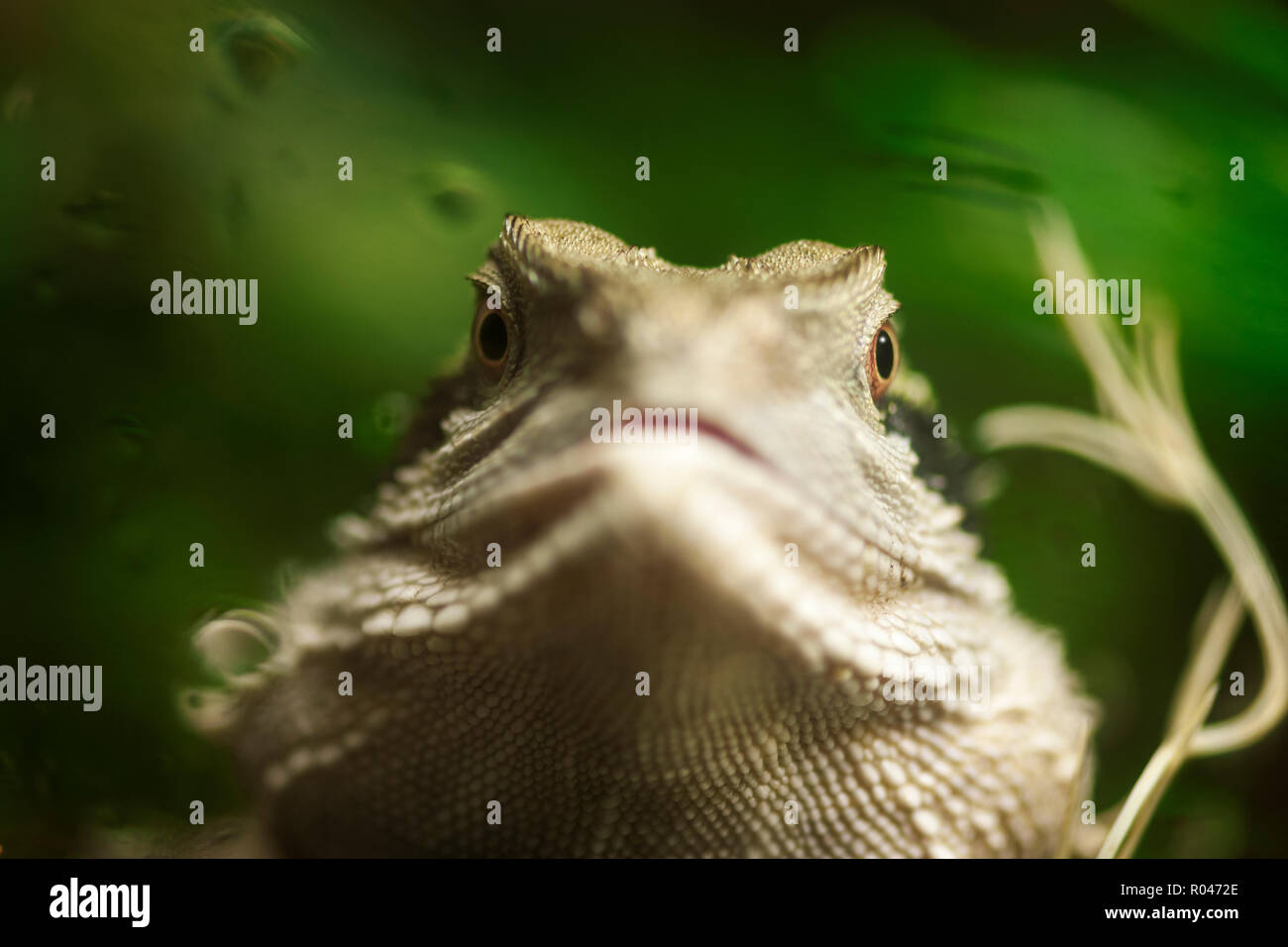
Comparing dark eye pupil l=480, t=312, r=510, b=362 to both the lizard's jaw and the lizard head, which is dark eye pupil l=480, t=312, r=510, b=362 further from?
the lizard's jaw

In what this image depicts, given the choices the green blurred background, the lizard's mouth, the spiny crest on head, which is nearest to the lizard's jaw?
the lizard's mouth

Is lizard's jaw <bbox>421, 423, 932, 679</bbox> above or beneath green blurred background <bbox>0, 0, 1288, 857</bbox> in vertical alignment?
beneath

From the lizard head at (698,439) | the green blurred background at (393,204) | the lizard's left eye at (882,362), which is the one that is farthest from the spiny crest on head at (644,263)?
the green blurred background at (393,204)

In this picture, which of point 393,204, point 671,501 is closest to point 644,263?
point 671,501

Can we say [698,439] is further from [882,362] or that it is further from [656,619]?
[882,362]

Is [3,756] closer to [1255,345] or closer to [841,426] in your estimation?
[841,426]
